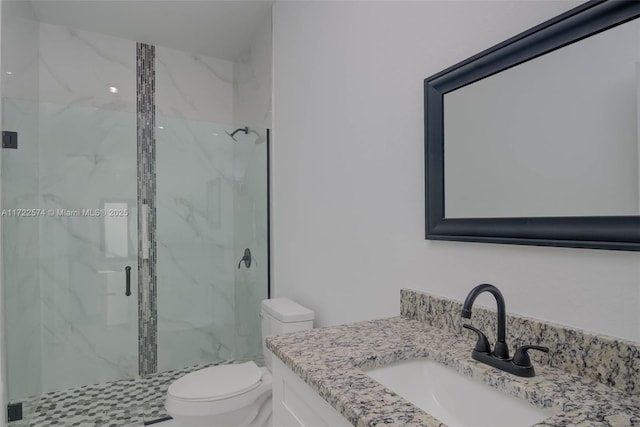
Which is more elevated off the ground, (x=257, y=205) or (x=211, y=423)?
(x=257, y=205)

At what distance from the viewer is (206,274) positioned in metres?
2.91

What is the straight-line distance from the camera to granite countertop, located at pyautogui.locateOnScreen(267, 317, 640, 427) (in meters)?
0.66

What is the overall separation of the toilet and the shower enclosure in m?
0.52

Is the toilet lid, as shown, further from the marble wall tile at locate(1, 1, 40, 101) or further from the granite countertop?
the marble wall tile at locate(1, 1, 40, 101)

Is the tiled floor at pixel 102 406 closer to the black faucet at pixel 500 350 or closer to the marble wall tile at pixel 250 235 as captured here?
the marble wall tile at pixel 250 235

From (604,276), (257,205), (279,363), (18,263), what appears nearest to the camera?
(604,276)

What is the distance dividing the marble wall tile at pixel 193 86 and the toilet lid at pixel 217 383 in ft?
6.90

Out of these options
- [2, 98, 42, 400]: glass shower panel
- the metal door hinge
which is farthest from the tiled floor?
[2, 98, 42, 400]: glass shower panel

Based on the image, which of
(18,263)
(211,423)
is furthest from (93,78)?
(211,423)

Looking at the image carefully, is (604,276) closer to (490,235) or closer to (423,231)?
(490,235)

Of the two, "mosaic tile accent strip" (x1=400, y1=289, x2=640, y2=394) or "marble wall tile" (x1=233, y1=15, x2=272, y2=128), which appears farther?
"marble wall tile" (x1=233, y1=15, x2=272, y2=128)

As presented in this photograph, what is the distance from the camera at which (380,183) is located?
1.44 meters

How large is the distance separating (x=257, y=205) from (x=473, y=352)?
1.90 m

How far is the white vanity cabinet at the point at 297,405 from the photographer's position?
815mm
